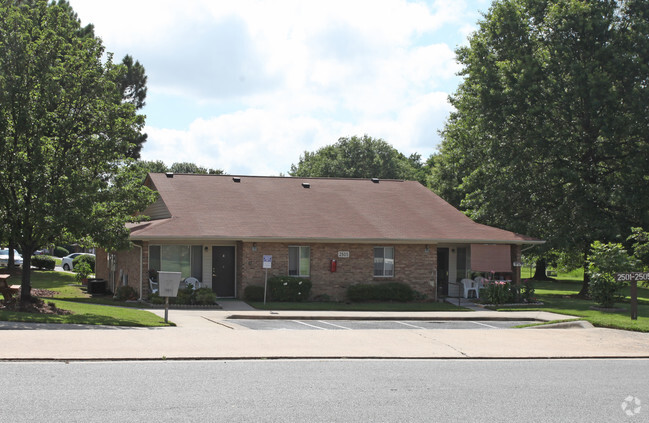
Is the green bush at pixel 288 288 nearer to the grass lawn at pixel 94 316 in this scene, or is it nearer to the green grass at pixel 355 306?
the green grass at pixel 355 306

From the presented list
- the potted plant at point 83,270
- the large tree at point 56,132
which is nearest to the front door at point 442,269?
the large tree at point 56,132

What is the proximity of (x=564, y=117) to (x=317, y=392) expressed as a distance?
26046 millimetres

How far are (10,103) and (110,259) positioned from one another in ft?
44.8

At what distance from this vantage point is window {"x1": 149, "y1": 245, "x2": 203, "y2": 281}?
25875 mm

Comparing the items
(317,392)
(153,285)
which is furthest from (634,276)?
(153,285)

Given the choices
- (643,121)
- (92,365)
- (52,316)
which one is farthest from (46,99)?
(643,121)

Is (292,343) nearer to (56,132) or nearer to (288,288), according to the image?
(56,132)

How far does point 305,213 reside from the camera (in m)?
28.9

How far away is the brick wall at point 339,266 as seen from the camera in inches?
1024

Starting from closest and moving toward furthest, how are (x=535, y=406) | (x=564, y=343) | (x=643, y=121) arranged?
(x=535, y=406) < (x=564, y=343) < (x=643, y=121)

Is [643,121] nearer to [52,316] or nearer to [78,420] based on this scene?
[52,316]

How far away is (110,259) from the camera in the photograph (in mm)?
30500

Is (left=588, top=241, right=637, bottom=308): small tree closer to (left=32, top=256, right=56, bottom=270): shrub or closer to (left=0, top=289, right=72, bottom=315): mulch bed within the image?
(left=0, top=289, right=72, bottom=315): mulch bed

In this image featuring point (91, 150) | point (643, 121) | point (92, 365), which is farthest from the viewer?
point (643, 121)
